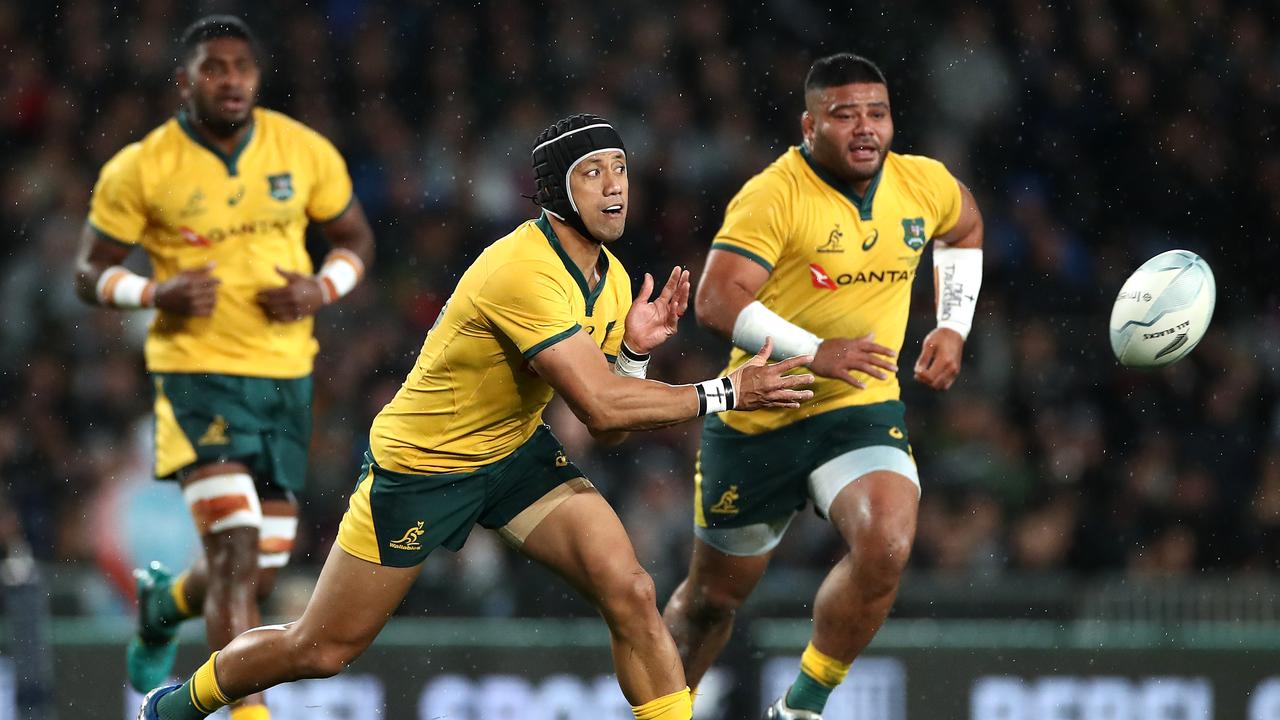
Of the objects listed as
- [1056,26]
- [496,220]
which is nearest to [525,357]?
[496,220]

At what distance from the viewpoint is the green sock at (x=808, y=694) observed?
7.07 meters

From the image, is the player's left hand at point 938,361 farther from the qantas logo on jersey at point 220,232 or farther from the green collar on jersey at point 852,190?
the qantas logo on jersey at point 220,232

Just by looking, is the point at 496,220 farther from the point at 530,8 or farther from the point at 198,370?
the point at 198,370

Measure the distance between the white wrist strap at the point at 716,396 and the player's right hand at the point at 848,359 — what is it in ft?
2.90

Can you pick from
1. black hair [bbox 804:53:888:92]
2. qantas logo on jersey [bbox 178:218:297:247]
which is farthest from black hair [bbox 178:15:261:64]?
black hair [bbox 804:53:888:92]

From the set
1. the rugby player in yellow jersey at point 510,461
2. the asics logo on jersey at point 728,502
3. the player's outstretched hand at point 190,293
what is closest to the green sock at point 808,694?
the asics logo on jersey at point 728,502

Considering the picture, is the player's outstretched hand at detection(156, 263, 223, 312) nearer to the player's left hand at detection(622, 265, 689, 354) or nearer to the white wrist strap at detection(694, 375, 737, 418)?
the player's left hand at detection(622, 265, 689, 354)

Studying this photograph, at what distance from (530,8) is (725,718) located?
7553 millimetres

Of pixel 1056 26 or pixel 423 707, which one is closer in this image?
pixel 423 707

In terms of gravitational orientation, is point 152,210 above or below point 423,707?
above

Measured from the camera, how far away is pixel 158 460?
8.02 m

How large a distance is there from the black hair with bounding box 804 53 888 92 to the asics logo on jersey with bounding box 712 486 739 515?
1.66 metres

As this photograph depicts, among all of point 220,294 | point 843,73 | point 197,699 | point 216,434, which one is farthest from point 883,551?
point 220,294

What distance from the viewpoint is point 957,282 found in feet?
24.8
